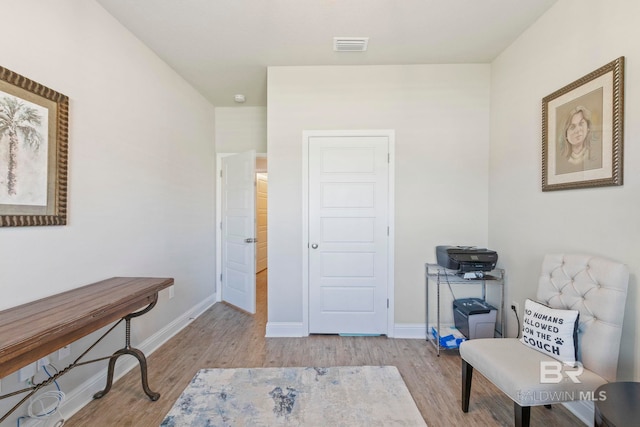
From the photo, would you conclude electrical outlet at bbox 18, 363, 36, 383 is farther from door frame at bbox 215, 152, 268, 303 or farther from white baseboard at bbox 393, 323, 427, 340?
white baseboard at bbox 393, 323, 427, 340

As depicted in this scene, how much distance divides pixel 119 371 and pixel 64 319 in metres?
1.21

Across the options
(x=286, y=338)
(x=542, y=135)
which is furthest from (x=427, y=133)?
(x=286, y=338)

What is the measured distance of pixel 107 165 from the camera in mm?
2047

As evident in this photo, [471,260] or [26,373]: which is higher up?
[471,260]

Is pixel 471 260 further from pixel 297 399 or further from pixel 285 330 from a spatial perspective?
pixel 285 330

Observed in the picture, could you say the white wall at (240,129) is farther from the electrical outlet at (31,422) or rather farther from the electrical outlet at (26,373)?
the electrical outlet at (31,422)

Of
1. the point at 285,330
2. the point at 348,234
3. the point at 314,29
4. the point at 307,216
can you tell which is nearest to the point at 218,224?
the point at 307,216

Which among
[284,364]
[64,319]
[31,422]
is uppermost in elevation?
[64,319]

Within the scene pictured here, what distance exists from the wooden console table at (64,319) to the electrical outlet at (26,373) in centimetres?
8

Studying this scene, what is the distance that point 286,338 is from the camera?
9.14 ft

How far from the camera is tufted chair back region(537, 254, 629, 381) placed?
4.50 ft

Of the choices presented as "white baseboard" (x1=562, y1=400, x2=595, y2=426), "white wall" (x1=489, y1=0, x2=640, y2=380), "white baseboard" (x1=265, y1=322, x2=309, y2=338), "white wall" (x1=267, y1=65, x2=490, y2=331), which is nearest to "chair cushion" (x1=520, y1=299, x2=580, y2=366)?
"white wall" (x1=489, y1=0, x2=640, y2=380)

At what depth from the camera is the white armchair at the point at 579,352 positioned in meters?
1.32

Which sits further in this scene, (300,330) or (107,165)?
(300,330)
